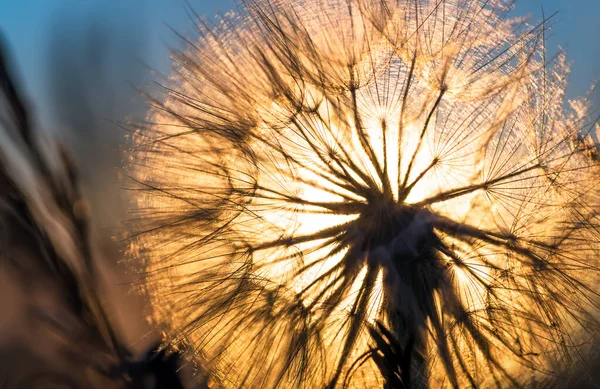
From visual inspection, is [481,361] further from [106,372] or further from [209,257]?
[106,372]

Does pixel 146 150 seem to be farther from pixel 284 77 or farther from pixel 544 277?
pixel 544 277

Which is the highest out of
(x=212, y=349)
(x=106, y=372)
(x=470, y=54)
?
(x=470, y=54)

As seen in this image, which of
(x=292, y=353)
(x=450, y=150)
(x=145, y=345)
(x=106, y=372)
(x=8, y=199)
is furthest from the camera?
(x=450, y=150)

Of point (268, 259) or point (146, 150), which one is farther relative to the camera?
point (146, 150)

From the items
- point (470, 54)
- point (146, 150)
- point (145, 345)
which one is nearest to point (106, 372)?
point (145, 345)

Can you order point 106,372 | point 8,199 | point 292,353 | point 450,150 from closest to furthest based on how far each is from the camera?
point 8,199 → point 106,372 → point 292,353 → point 450,150

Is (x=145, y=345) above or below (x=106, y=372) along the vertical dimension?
above
